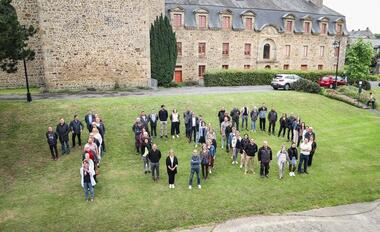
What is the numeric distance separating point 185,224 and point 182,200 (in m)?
1.37

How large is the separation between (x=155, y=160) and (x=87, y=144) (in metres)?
2.62

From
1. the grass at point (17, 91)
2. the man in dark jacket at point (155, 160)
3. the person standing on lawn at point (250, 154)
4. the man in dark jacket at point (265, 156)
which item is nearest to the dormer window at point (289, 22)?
the grass at point (17, 91)

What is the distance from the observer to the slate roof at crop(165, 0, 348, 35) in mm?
36344

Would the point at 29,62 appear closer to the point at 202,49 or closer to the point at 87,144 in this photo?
the point at 202,49

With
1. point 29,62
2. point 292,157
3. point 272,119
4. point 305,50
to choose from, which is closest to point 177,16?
point 29,62

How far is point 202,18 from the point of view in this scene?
36.8 metres

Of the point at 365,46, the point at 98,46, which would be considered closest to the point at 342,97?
the point at 365,46

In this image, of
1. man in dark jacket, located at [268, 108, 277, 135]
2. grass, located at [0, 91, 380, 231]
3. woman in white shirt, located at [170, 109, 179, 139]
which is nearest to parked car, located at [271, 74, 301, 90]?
grass, located at [0, 91, 380, 231]

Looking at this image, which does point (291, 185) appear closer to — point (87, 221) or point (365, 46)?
point (87, 221)

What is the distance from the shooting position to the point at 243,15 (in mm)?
38344

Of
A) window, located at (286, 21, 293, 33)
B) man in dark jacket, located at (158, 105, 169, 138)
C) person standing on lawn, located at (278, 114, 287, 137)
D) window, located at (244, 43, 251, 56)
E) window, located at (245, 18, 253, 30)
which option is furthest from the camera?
window, located at (286, 21, 293, 33)

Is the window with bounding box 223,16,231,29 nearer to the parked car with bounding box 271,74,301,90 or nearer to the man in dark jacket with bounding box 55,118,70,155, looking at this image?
the parked car with bounding box 271,74,301,90

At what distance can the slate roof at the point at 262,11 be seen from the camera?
36344 mm

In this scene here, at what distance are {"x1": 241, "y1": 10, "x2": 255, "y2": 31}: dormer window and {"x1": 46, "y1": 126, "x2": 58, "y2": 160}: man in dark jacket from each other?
2904 cm
